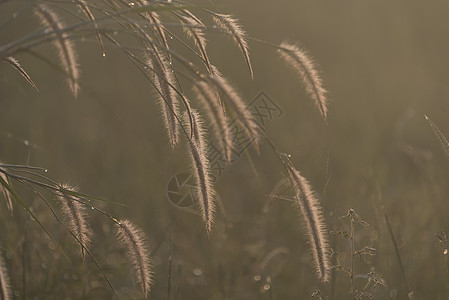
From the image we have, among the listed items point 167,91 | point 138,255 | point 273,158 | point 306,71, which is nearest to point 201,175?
point 167,91

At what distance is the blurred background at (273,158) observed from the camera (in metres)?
2.59

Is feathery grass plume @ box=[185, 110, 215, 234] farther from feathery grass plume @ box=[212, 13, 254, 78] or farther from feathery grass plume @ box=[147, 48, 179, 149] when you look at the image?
feathery grass plume @ box=[212, 13, 254, 78]

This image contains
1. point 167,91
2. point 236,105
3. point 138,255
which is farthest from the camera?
point 138,255

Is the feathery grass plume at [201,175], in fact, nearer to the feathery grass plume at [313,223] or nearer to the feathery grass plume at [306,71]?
the feathery grass plume at [313,223]

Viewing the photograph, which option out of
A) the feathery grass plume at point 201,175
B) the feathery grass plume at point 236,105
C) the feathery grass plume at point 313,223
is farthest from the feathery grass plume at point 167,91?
the feathery grass plume at point 313,223

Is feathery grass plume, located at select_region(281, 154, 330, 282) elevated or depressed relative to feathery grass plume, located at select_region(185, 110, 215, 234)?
depressed

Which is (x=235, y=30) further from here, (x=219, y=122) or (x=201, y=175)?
(x=201, y=175)

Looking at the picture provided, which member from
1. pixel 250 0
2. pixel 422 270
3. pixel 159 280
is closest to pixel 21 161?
pixel 159 280

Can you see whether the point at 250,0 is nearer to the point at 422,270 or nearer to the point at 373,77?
the point at 373,77

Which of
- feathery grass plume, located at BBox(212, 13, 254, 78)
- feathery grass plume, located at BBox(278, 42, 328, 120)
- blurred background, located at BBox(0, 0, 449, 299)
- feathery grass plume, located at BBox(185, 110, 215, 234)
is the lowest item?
blurred background, located at BBox(0, 0, 449, 299)

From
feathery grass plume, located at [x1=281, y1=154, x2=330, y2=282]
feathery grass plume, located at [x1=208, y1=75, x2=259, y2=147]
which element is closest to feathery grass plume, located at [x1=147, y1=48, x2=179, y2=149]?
feathery grass plume, located at [x1=208, y1=75, x2=259, y2=147]

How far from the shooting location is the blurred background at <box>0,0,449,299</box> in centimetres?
259

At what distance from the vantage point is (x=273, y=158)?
495cm

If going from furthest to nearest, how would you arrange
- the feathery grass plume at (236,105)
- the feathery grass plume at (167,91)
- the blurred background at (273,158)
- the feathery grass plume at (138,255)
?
the blurred background at (273,158) → the feathery grass plume at (138,255) → the feathery grass plume at (167,91) → the feathery grass plume at (236,105)
